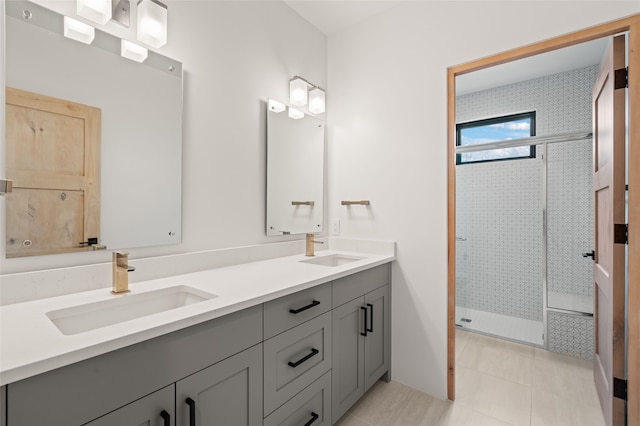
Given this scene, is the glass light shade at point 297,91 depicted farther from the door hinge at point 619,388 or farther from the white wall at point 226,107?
the door hinge at point 619,388

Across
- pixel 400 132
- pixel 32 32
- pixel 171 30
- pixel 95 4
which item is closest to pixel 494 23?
pixel 400 132

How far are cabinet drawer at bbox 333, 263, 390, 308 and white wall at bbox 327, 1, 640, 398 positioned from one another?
15 centimetres

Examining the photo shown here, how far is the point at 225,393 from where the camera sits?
3.48 ft

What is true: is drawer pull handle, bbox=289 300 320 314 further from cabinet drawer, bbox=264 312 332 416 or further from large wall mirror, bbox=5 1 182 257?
large wall mirror, bbox=5 1 182 257

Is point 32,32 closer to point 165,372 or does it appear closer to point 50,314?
point 50,314

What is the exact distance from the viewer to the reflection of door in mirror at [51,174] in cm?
110

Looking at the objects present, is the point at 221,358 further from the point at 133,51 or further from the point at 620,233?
the point at 620,233

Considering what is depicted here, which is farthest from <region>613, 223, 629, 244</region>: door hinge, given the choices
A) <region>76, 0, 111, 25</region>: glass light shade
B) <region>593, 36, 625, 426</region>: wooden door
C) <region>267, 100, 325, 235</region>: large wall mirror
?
<region>76, 0, 111, 25</region>: glass light shade

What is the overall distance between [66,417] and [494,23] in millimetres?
2454

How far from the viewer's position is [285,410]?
129 centimetres

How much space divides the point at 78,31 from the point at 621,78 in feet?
7.83

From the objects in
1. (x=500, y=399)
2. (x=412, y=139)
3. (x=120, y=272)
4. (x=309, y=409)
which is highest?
(x=412, y=139)

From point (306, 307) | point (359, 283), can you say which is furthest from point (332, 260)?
point (306, 307)

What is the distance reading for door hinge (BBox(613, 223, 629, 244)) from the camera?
1491mm
